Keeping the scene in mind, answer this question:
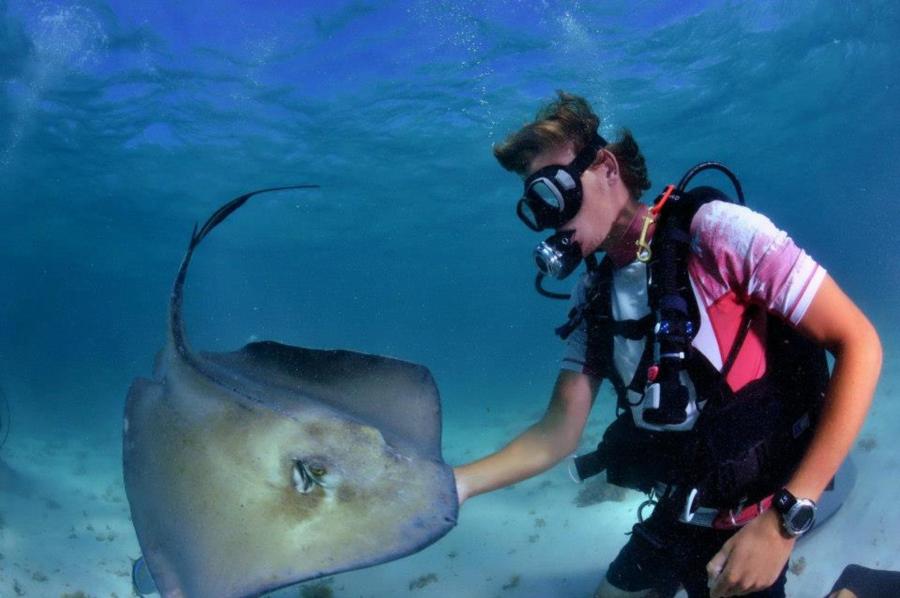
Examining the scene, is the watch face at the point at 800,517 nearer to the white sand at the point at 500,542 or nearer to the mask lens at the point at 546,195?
the mask lens at the point at 546,195

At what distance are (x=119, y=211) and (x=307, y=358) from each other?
25.8 metres

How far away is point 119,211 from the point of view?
24125mm

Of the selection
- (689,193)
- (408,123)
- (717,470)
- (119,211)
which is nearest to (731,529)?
(717,470)

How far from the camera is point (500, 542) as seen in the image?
6.98 meters

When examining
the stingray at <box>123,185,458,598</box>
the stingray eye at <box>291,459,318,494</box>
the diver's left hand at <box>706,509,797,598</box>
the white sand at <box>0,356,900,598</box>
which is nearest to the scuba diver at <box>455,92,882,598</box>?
the diver's left hand at <box>706,509,797,598</box>

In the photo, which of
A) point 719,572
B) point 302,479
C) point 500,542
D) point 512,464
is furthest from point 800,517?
point 500,542

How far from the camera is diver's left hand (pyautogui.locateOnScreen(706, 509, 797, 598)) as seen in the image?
2.05m

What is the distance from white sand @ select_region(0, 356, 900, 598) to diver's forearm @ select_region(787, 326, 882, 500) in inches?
131

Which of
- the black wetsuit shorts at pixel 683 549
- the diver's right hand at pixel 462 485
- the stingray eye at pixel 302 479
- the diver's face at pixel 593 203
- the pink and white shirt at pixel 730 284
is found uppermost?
the diver's face at pixel 593 203

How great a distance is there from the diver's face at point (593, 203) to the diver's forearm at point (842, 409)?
3.95ft

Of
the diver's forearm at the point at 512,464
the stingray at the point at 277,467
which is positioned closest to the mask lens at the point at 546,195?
the stingray at the point at 277,467

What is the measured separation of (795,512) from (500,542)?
5.52m

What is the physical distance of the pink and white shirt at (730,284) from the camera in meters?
2.19

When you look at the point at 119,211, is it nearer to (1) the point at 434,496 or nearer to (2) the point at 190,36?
(2) the point at 190,36
